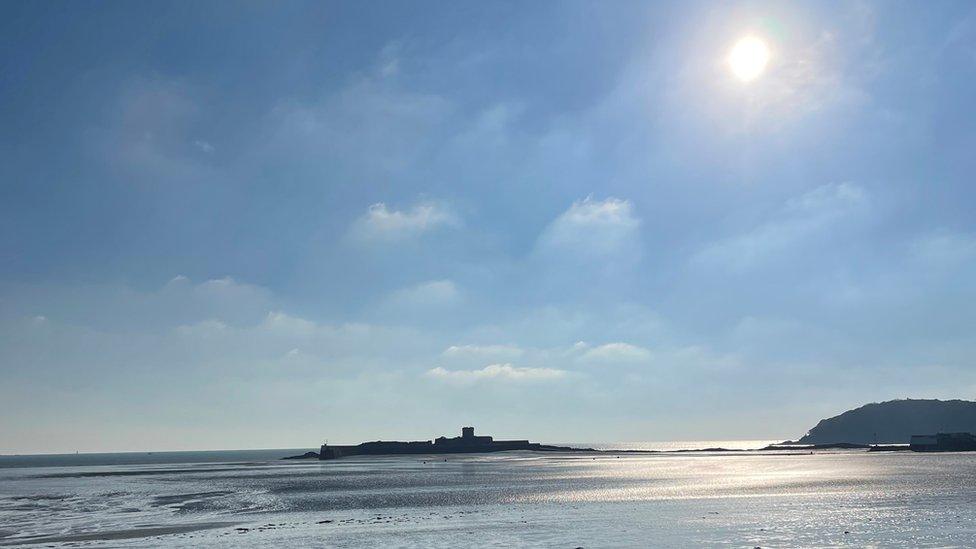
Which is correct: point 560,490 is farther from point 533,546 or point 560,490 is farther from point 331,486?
point 533,546

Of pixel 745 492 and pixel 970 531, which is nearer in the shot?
pixel 970 531

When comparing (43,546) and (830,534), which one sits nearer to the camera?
(830,534)

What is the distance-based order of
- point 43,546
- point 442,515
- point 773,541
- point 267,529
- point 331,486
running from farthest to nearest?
1. point 331,486
2. point 442,515
3. point 267,529
4. point 43,546
5. point 773,541

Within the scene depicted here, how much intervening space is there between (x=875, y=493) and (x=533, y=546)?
34644 millimetres

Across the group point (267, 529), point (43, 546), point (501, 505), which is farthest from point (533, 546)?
point (43, 546)

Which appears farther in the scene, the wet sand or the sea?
the wet sand

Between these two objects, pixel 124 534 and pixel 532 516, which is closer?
pixel 124 534

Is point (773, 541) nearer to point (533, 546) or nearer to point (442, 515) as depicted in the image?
point (533, 546)

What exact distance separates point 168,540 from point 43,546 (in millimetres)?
5448

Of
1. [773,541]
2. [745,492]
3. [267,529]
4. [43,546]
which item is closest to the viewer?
[773,541]

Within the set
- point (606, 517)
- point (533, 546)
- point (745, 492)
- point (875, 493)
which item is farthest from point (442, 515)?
point (875, 493)

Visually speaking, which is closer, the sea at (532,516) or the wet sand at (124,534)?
the sea at (532,516)

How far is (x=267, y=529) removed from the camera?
40344 mm

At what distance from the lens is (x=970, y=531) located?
32.2m
